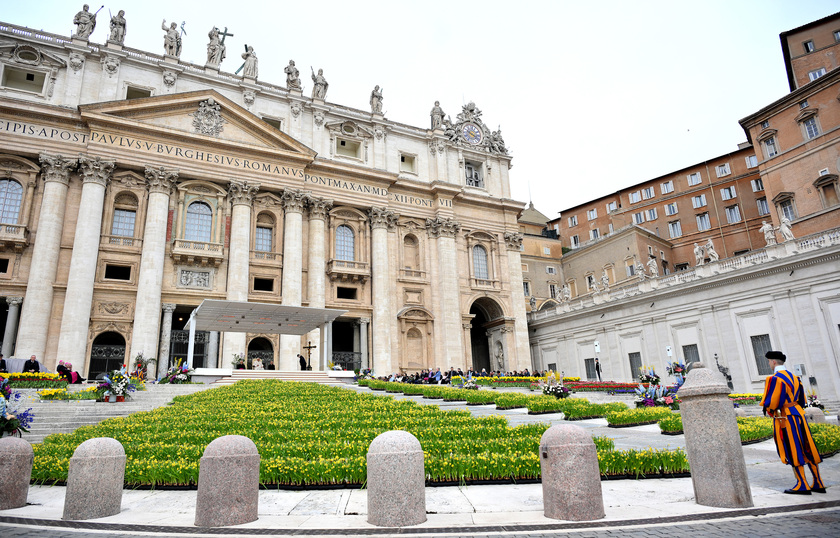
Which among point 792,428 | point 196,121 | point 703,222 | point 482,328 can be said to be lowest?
point 792,428

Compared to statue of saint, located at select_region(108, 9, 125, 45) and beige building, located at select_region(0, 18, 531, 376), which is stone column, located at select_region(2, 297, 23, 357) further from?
statue of saint, located at select_region(108, 9, 125, 45)

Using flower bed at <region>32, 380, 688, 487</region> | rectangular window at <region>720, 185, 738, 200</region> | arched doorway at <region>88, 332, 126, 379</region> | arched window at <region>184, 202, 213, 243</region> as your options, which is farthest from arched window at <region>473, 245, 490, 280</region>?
flower bed at <region>32, 380, 688, 487</region>

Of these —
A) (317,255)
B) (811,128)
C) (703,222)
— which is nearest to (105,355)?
(317,255)

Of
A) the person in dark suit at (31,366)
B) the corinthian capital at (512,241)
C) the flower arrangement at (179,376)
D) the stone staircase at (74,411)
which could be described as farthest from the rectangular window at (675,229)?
the person in dark suit at (31,366)

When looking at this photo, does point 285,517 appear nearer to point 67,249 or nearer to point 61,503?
point 61,503

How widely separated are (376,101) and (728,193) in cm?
3915

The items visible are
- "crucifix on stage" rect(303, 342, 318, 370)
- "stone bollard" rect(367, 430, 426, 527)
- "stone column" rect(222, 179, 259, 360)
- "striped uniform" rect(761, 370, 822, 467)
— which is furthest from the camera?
"crucifix on stage" rect(303, 342, 318, 370)

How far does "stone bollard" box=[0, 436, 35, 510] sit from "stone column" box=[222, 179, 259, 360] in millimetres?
28456

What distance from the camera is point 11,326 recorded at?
32094 mm

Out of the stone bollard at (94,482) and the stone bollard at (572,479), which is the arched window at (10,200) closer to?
the stone bollard at (94,482)

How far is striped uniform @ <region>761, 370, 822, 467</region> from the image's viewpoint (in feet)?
25.8

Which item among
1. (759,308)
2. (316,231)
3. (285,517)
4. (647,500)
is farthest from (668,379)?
(285,517)

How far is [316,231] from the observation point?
137 ft

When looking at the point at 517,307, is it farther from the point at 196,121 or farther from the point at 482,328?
the point at 196,121
